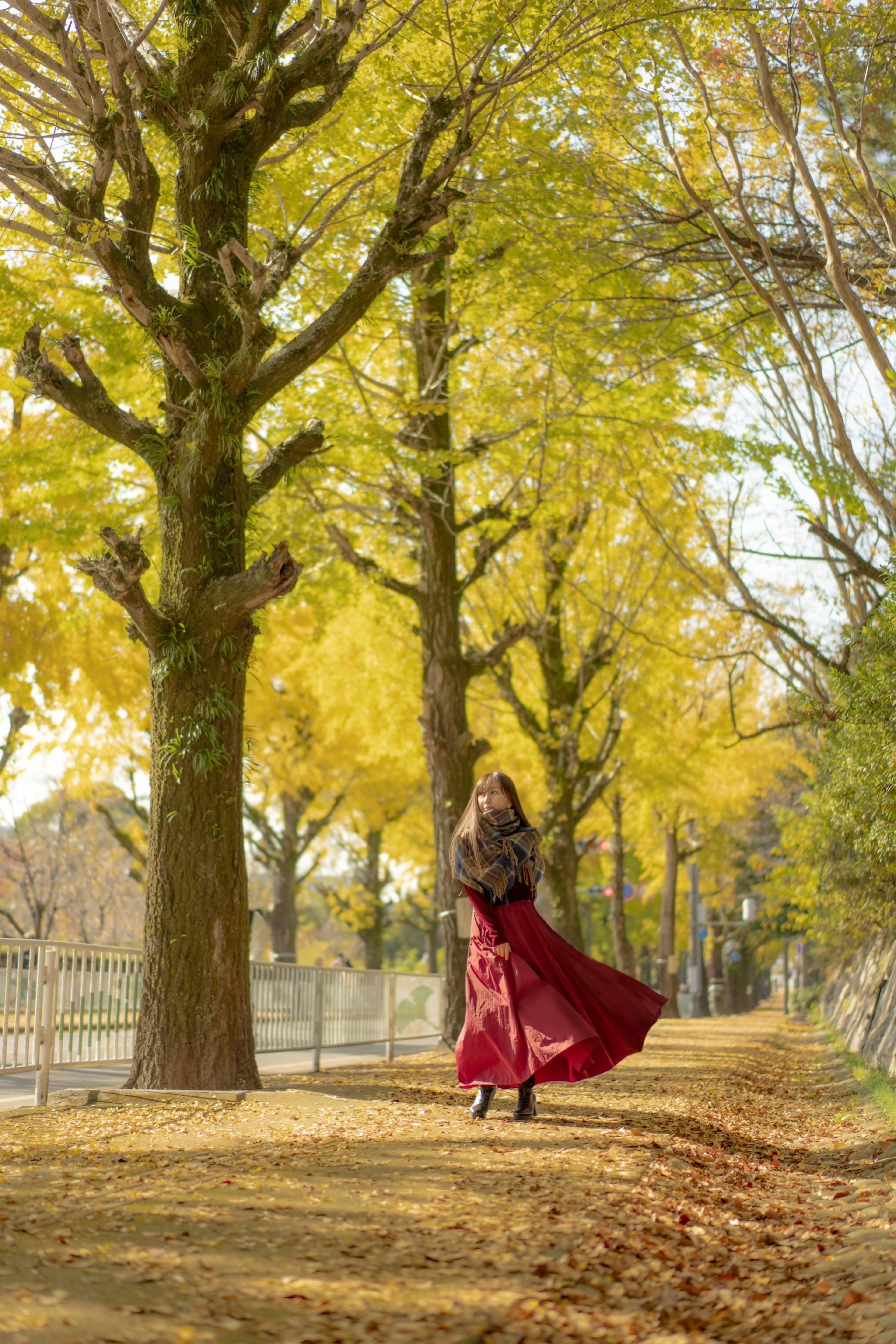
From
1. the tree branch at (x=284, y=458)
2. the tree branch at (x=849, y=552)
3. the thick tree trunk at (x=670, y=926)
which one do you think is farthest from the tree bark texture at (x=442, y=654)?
the thick tree trunk at (x=670, y=926)

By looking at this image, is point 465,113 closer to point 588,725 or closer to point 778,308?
point 778,308

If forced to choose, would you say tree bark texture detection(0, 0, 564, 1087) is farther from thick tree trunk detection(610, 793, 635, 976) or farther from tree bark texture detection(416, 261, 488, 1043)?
thick tree trunk detection(610, 793, 635, 976)

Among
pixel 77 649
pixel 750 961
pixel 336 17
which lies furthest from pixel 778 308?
pixel 750 961

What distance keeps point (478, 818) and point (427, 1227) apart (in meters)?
3.44

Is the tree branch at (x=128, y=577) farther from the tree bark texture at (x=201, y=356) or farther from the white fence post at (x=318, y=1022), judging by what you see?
the white fence post at (x=318, y=1022)

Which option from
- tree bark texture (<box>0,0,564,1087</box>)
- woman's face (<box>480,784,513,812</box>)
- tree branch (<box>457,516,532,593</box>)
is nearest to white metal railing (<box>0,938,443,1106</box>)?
tree bark texture (<box>0,0,564,1087</box>)

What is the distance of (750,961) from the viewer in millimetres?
55125

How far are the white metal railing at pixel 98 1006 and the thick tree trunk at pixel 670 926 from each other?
59.1 feet

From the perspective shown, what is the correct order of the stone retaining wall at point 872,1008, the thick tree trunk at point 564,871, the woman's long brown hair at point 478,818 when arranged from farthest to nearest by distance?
1. the thick tree trunk at point 564,871
2. the stone retaining wall at point 872,1008
3. the woman's long brown hair at point 478,818

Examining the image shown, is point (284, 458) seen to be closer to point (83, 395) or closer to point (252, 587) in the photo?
point (252, 587)

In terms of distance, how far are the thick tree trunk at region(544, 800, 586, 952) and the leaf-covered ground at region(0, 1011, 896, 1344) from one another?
511 inches

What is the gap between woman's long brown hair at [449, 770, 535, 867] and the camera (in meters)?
7.62

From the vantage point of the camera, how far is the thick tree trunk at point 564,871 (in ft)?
69.3

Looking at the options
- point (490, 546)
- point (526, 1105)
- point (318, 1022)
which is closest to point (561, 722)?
point (490, 546)
